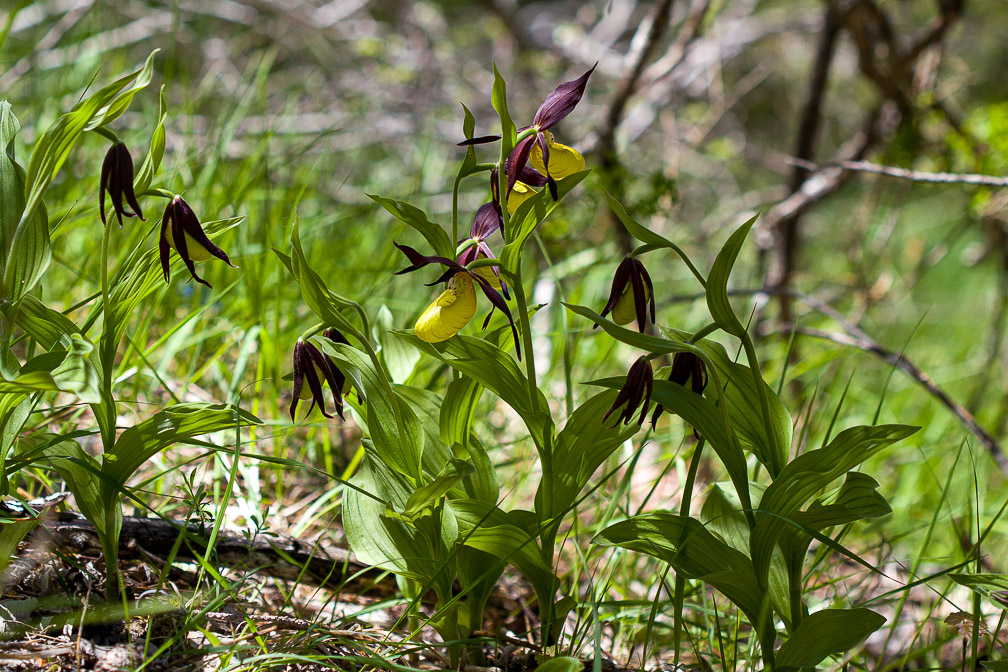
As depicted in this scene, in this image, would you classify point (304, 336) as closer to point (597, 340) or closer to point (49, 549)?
point (49, 549)

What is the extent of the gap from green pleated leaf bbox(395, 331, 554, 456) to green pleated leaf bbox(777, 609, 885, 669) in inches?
16.5

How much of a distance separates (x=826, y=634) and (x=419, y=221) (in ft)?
2.56

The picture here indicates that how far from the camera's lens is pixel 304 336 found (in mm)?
928

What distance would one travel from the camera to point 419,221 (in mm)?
903

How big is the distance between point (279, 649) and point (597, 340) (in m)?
1.50

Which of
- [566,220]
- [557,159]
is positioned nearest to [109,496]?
[557,159]

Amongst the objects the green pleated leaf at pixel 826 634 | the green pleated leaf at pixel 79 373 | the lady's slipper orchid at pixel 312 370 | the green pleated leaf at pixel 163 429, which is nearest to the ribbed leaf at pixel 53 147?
the green pleated leaf at pixel 79 373

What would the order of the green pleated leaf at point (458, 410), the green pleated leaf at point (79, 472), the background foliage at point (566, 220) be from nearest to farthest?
the green pleated leaf at point (79, 472) → the green pleated leaf at point (458, 410) → the background foliage at point (566, 220)

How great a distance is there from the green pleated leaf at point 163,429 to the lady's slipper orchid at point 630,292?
53 centimetres

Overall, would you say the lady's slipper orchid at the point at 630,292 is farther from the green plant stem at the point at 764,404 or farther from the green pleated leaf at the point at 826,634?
the green pleated leaf at the point at 826,634

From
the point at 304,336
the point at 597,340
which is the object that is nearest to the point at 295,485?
the point at 304,336

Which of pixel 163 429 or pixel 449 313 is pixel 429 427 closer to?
pixel 449 313

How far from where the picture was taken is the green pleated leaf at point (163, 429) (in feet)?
2.94

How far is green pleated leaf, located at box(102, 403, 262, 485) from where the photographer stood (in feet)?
2.94
